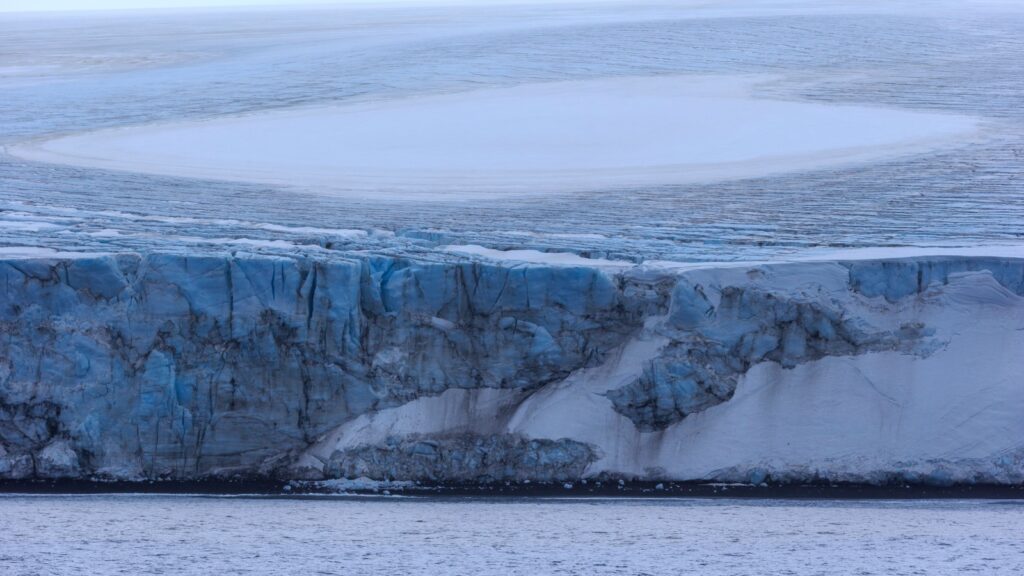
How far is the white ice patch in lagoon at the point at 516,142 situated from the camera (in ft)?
27.6

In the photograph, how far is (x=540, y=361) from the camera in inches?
227

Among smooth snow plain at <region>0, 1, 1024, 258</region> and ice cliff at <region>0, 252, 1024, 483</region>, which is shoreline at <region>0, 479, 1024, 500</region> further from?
smooth snow plain at <region>0, 1, 1024, 258</region>

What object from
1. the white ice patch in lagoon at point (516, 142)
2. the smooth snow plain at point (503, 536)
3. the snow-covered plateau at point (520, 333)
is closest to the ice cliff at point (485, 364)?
the snow-covered plateau at point (520, 333)

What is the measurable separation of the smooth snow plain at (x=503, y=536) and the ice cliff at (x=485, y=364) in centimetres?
34

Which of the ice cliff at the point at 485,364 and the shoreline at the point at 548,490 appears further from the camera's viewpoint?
the ice cliff at the point at 485,364

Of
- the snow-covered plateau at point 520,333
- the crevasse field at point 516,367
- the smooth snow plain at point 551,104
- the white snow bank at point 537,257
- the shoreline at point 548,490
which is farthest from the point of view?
the smooth snow plain at point 551,104

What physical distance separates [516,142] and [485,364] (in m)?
4.25

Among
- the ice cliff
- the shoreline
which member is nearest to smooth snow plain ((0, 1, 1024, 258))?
the ice cliff

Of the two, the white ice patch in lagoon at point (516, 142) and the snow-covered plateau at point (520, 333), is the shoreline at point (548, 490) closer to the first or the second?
the snow-covered plateau at point (520, 333)

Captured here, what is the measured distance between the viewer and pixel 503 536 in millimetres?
4664

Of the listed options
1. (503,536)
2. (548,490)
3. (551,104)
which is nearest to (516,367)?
(548,490)

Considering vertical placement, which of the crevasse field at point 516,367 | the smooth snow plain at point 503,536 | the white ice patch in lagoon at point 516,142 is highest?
the white ice patch in lagoon at point 516,142

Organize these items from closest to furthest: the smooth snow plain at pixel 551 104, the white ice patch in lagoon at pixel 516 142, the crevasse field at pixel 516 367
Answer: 1. the crevasse field at pixel 516 367
2. the smooth snow plain at pixel 551 104
3. the white ice patch in lagoon at pixel 516 142

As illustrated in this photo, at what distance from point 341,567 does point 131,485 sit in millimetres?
1874
